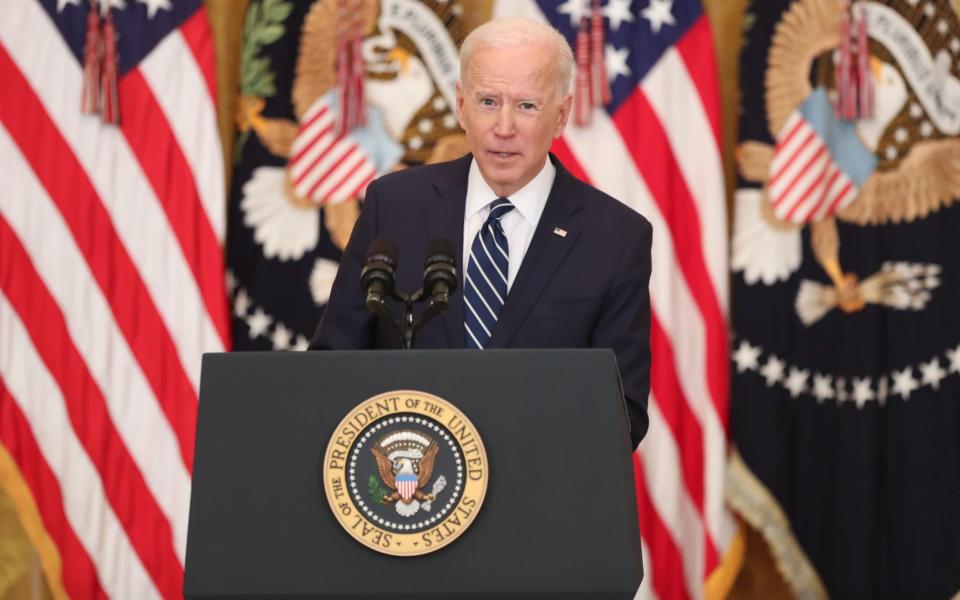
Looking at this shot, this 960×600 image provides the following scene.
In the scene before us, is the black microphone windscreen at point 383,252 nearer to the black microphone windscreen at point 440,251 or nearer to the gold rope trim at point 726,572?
the black microphone windscreen at point 440,251

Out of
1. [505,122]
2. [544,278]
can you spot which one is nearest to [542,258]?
[544,278]

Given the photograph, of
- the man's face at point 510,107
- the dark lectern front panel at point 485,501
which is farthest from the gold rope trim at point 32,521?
the dark lectern front panel at point 485,501

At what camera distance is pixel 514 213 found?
2.42 meters

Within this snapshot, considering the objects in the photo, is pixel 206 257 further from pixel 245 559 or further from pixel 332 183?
pixel 245 559

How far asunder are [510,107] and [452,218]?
0.77 feet

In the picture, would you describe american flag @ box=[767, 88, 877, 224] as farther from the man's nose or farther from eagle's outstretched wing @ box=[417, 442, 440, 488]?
eagle's outstretched wing @ box=[417, 442, 440, 488]

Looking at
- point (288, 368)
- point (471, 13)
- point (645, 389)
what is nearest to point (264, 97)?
point (471, 13)

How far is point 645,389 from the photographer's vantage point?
90.6 inches

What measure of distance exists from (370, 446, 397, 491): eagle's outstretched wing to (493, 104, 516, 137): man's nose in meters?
0.86

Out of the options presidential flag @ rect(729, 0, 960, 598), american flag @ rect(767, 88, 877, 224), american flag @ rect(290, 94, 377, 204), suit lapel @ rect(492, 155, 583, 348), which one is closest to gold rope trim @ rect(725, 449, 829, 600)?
presidential flag @ rect(729, 0, 960, 598)

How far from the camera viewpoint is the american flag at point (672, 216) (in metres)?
4.05

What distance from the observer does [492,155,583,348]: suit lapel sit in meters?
2.25

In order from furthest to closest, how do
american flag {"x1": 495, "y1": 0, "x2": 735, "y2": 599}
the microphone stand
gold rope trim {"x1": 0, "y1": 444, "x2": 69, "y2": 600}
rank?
1. american flag {"x1": 495, "y1": 0, "x2": 735, "y2": 599}
2. gold rope trim {"x1": 0, "y1": 444, "x2": 69, "y2": 600}
3. the microphone stand

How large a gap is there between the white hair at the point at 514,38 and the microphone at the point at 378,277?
65 cm
